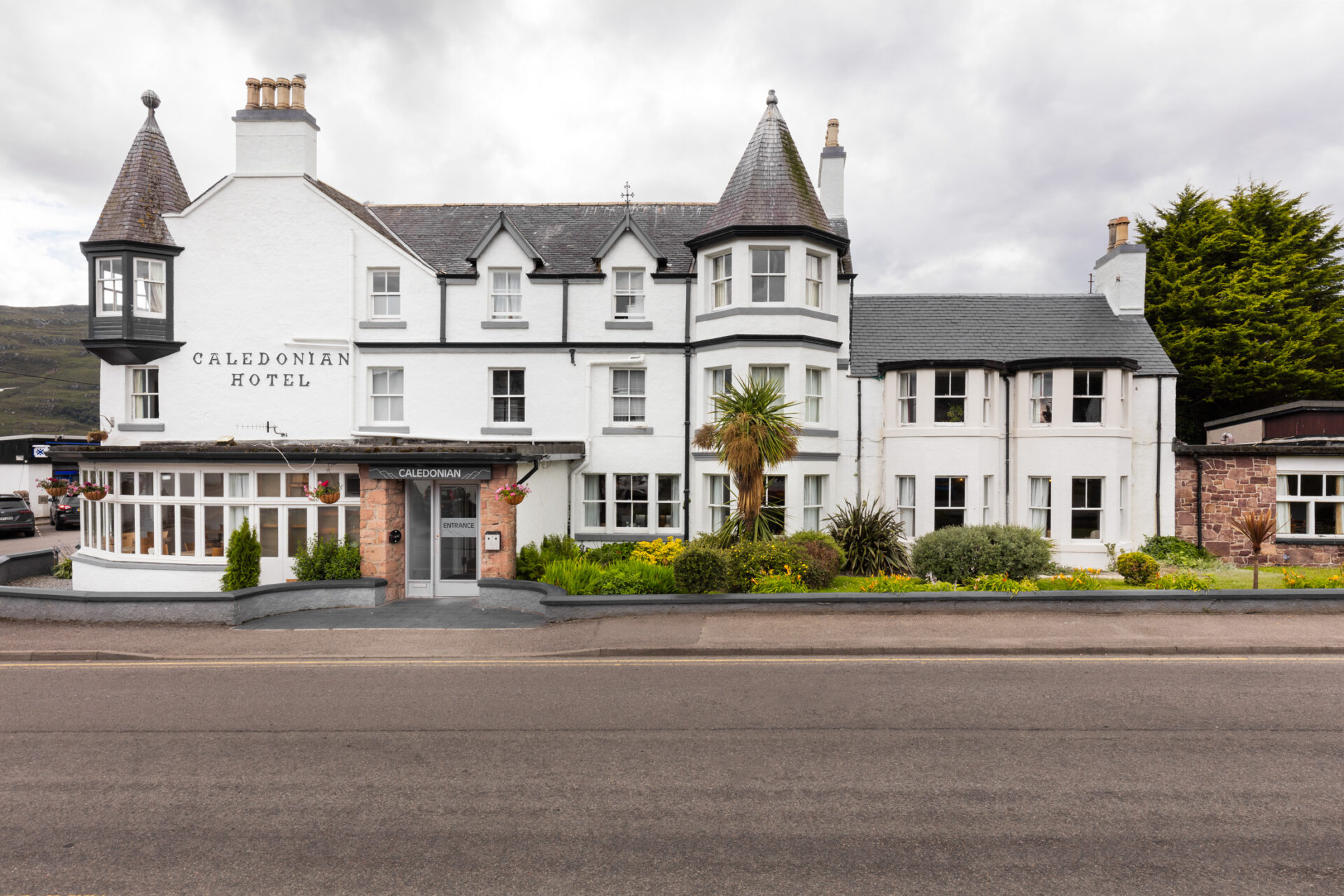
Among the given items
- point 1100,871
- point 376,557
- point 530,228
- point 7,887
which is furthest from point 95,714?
point 530,228

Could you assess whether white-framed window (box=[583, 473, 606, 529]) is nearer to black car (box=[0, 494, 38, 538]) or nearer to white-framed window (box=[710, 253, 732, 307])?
white-framed window (box=[710, 253, 732, 307])

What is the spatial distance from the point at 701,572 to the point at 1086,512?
13106mm

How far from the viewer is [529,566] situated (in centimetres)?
1541

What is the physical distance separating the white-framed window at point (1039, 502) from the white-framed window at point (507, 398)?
15.2m

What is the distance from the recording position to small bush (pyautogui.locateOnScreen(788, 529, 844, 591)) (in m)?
14.2

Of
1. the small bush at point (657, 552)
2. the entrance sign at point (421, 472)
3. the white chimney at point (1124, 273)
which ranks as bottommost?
the small bush at point (657, 552)

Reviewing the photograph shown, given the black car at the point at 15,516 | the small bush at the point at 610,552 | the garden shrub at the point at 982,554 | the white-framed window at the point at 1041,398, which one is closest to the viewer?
the garden shrub at the point at 982,554

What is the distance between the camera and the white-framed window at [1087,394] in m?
19.5

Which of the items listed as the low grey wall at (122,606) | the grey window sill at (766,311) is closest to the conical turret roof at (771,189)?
the grey window sill at (766,311)

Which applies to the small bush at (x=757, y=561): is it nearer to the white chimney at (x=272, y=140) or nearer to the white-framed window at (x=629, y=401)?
the white-framed window at (x=629, y=401)

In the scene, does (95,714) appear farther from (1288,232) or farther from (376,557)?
(1288,232)

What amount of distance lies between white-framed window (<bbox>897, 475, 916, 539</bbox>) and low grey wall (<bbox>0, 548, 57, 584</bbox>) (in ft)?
80.5

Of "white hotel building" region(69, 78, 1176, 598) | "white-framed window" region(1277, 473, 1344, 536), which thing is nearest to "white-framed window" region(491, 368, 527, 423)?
"white hotel building" region(69, 78, 1176, 598)

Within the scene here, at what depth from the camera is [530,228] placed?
22.3 m
